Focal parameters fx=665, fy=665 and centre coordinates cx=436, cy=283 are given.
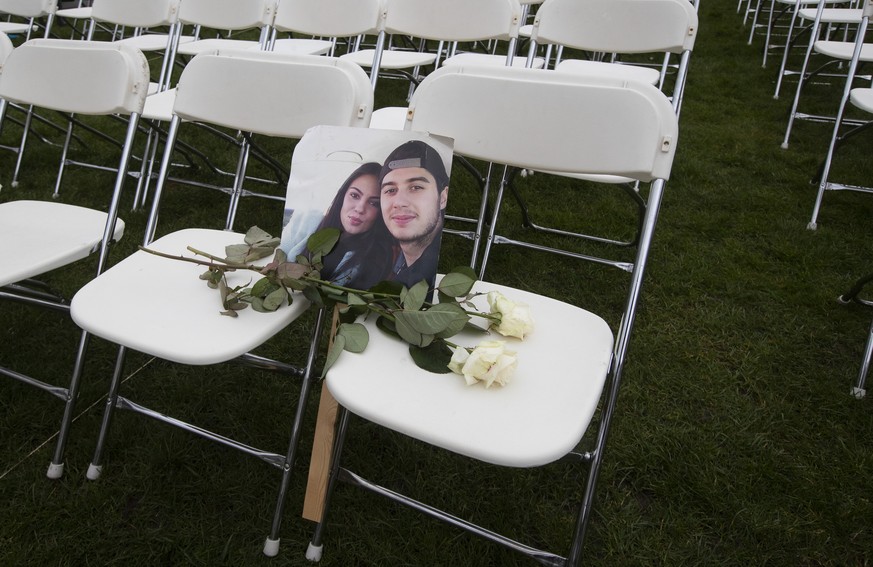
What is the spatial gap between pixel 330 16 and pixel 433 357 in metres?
1.89

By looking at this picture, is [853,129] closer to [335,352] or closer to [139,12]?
[335,352]

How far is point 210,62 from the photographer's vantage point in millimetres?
1630

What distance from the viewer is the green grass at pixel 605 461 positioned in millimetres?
1438

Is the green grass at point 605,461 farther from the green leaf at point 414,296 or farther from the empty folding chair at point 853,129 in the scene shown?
the green leaf at point 414,296

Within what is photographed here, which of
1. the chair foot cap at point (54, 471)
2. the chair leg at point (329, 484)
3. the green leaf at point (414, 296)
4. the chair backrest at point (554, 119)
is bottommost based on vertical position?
the chair foot cap at point (54, 471)

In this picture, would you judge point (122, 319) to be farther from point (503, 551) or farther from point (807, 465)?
point (807, 465)

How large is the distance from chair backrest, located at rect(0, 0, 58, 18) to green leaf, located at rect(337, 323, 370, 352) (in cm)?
355

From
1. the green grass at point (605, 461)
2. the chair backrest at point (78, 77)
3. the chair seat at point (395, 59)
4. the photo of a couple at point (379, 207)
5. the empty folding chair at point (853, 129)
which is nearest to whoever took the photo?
the photo of a couple at point (379, 207)

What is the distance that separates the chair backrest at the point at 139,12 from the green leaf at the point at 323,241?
2131 millimetres

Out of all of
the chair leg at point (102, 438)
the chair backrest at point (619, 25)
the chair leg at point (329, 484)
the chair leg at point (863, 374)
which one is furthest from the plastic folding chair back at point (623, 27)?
the chair leg at point (102, 438)

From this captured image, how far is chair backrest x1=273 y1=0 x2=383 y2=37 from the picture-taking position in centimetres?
249

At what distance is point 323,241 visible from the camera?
1307 mm

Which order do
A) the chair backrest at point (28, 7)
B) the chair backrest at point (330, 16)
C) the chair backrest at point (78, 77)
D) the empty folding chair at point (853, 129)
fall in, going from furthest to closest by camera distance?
the chair backrest at point (28, 7) → the empty folding chair at point (853, 129) → the chair backrest at point (330, 16) → the chair backrest at point (78, 77)

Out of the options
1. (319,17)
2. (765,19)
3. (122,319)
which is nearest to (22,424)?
(122,319)
